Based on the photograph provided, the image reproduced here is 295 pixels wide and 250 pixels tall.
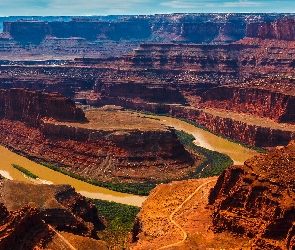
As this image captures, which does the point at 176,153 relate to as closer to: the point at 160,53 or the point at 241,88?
the point at 241,88

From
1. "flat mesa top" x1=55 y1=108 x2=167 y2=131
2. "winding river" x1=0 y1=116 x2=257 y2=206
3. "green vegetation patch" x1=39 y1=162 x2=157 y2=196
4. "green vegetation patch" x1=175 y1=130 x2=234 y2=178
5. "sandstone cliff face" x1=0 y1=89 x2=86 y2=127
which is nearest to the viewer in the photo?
"winding river" x1=0 y1=116 x2=257 y2=206

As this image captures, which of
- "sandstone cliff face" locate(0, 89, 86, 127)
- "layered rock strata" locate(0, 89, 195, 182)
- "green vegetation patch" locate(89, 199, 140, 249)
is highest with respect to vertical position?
"sandstone cliff face" locate(0, 89, 86, 127)

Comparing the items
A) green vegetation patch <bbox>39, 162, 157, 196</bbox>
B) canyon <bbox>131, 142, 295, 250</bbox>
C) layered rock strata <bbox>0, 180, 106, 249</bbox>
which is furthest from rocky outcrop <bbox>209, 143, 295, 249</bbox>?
green vegetation patch <bbox>39, 162, 157, 196</bbox>

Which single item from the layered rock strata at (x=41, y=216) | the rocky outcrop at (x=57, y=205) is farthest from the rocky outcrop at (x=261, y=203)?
the rocky outcrop at (x=57, y=205)

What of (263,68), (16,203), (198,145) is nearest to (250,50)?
(263,68)

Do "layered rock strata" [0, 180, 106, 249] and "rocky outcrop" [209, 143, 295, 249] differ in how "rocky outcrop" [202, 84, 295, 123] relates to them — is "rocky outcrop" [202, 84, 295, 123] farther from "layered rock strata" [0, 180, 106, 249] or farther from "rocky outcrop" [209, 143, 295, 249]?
"rocky outcrop" [209, 143, 295, 249]

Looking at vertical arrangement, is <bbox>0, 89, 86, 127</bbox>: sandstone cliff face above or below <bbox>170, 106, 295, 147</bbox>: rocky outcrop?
above
